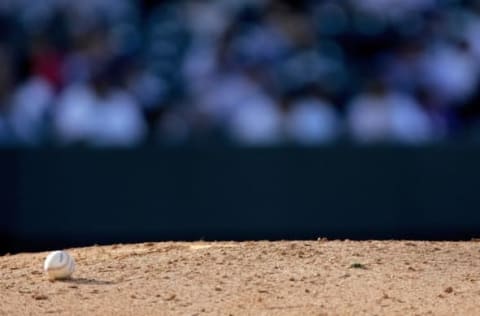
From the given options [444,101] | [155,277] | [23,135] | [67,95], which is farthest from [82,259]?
[444,101]

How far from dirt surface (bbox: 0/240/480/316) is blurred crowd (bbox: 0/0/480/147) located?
79.0 inches

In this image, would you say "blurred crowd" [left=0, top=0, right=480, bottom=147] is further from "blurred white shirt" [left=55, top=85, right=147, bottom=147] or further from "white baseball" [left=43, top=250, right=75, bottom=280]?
"white baseball" [left=43, top=250, right=75, bottom=280]

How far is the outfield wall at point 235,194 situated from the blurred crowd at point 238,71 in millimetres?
254

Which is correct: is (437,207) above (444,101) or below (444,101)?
below

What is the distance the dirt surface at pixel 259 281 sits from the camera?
18.7ft

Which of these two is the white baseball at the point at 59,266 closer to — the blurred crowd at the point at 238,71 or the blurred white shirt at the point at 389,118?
the blurred crowd at the point at 238,71

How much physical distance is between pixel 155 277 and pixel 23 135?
336 centimetres

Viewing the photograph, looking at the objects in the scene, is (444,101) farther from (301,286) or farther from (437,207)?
(301,286)

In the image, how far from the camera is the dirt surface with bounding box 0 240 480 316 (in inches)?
224

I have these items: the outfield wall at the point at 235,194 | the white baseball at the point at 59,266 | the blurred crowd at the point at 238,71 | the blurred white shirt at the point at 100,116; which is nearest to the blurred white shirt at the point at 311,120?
the blurred crowd at the point at 238,71

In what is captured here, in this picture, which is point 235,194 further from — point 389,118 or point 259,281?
point 259,281

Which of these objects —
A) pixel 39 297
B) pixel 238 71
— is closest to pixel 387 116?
pixel 238 71

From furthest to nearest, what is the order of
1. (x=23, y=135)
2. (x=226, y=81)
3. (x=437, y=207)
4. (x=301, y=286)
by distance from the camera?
(x=226, y=81) < (x=23, y=135) < (x=437, y=207) < (x=301, y=286)

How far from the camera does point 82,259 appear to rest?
709cm
